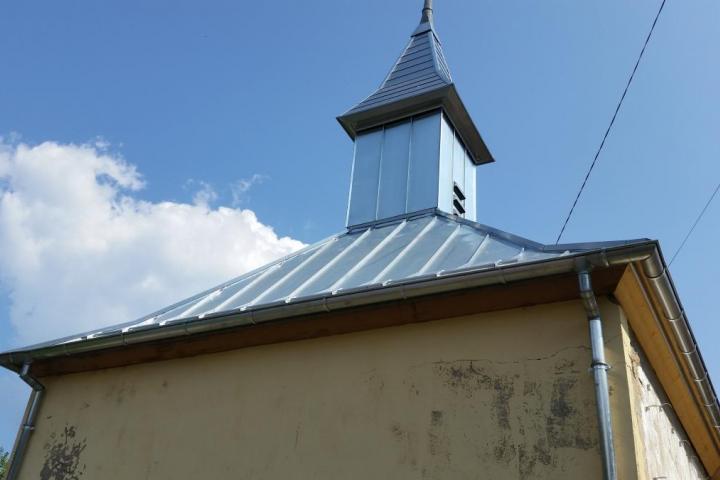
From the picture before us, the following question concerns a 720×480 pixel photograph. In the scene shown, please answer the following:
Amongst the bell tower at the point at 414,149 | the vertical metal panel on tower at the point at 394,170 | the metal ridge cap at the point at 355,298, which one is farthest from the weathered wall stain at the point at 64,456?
the vertical metal panel on tower at the point at 394,170

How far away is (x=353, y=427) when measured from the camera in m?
5.00

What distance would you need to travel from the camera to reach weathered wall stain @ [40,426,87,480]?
19.8ft

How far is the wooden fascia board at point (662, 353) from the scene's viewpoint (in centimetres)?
461

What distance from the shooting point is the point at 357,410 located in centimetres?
505

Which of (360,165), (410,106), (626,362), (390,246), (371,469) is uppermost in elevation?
(410,106)

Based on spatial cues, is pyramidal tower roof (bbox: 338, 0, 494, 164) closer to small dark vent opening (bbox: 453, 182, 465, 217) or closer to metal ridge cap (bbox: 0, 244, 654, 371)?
small dark vent opening (bbox: 453, 182, 465, 217)

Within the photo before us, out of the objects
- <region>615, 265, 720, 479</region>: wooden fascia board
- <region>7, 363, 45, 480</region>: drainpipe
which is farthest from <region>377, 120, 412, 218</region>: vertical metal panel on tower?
<region>7, 363, 45, 480</region>: drainpipe

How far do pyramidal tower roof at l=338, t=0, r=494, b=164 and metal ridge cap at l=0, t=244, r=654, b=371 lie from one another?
5.32m

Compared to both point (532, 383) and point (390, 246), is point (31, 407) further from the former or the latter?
point (532, 383)

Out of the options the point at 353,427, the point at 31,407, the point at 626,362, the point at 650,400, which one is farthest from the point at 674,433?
the point at 31,407

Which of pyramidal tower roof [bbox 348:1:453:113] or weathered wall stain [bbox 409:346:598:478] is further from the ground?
pyramidal tower roof [bbox 348:1:453:113]

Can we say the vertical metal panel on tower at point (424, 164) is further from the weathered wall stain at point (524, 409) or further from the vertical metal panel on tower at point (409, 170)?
the weathered wall stain at point (524, 409)

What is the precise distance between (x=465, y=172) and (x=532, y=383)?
608cm

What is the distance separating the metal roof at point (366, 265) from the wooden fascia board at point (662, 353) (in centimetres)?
36
